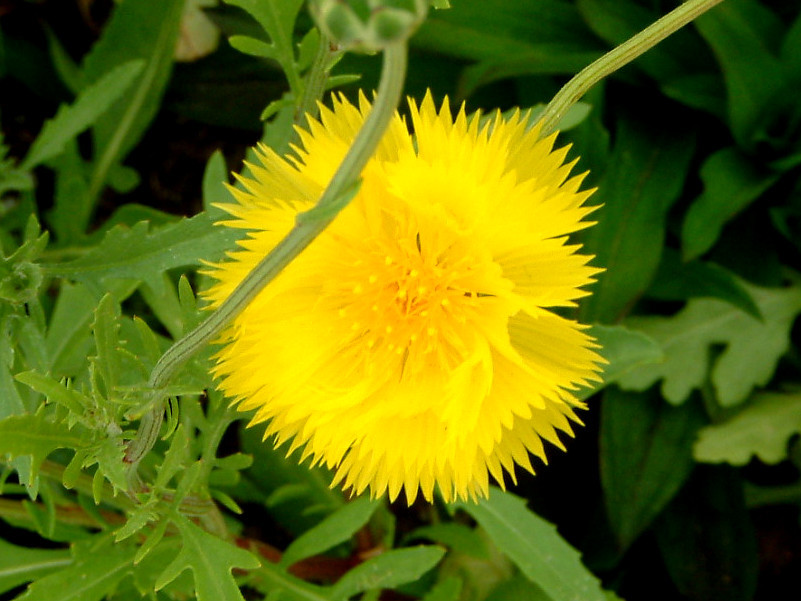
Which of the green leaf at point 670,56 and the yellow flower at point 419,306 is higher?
→ the green leaf at point 670,56

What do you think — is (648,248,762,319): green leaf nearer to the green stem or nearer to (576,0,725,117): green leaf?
(576,0,725,117): green leaf

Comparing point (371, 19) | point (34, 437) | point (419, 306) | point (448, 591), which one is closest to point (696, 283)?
point (448, 591)

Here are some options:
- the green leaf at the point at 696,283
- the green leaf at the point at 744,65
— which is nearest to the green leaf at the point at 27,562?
the green leaf at the point at 696,283

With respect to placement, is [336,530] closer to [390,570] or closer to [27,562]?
[390,570]

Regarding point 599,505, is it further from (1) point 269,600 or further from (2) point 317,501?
(1) point 269,600

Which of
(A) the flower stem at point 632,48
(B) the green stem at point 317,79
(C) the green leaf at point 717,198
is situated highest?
(C) the green leaf at point 717,198

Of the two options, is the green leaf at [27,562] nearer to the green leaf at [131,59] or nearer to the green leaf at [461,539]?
the green leaf at [461,539]

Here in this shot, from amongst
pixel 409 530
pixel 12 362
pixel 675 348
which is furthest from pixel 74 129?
pixel 675 348
